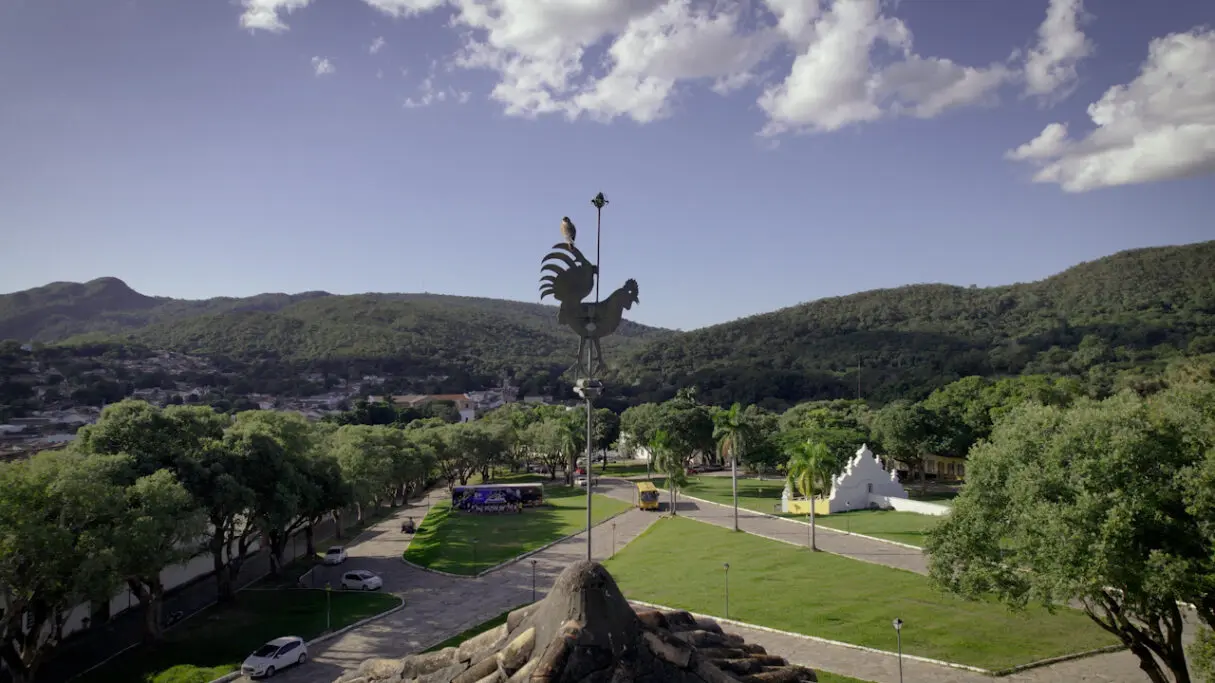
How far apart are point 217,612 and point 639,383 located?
115m

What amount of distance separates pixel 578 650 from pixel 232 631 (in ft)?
88.5

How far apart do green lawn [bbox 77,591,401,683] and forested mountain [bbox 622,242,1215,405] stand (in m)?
75.8

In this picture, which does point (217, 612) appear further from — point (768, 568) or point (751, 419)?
point (751, 419)

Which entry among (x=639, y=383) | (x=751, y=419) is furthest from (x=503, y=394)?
(x=751, y=419)

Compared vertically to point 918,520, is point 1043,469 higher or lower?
higher

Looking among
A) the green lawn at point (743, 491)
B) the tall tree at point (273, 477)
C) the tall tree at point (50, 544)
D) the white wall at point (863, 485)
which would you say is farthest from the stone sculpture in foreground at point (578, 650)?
the green lawn at point (743, 491)

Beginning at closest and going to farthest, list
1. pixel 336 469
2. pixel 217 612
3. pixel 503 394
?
pixel 217 612, pixel 336 469, pixel 503 394

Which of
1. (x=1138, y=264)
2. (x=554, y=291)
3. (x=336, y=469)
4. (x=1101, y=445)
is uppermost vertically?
(x=1138, y=264)

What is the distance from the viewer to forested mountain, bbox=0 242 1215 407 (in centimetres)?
11188

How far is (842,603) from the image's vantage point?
85.8 ft

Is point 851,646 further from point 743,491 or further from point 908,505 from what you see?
→ point 743,491

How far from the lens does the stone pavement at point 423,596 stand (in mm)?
24191

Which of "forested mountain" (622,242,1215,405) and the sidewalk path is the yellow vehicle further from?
"forested mountain" (622,242,1215,405)

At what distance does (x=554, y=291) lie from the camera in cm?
1130
